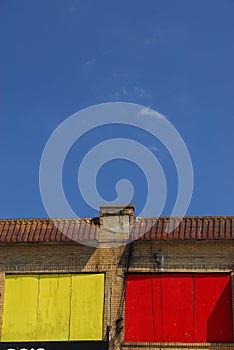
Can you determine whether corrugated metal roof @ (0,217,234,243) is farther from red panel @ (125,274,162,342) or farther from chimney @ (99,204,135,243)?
red panel @ (125,274,162,342)

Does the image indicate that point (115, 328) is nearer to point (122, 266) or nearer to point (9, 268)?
point (122, 266)

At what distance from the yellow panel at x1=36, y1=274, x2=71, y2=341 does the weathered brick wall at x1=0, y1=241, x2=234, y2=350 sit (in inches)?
15.6

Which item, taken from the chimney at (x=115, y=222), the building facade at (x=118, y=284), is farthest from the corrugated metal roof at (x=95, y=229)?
the chimney at (x=115, y=222)

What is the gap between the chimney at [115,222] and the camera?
25391 mm

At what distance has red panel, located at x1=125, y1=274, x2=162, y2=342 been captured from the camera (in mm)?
24391

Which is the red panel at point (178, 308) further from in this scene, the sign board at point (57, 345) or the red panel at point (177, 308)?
the sign board at point (57, 345)

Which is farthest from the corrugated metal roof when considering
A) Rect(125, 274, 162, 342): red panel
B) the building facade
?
Rect(125, 274, 162, 342): red panel

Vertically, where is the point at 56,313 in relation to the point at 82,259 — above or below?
below

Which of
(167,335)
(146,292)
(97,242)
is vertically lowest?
(167,335)

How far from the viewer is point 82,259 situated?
25.4 meters

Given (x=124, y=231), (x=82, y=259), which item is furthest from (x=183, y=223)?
(x=82, y=259)

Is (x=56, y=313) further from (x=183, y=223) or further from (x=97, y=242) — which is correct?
(x=183, y=223)

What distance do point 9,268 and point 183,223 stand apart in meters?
6.59

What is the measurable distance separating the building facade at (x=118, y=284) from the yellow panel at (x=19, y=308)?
0.04m
